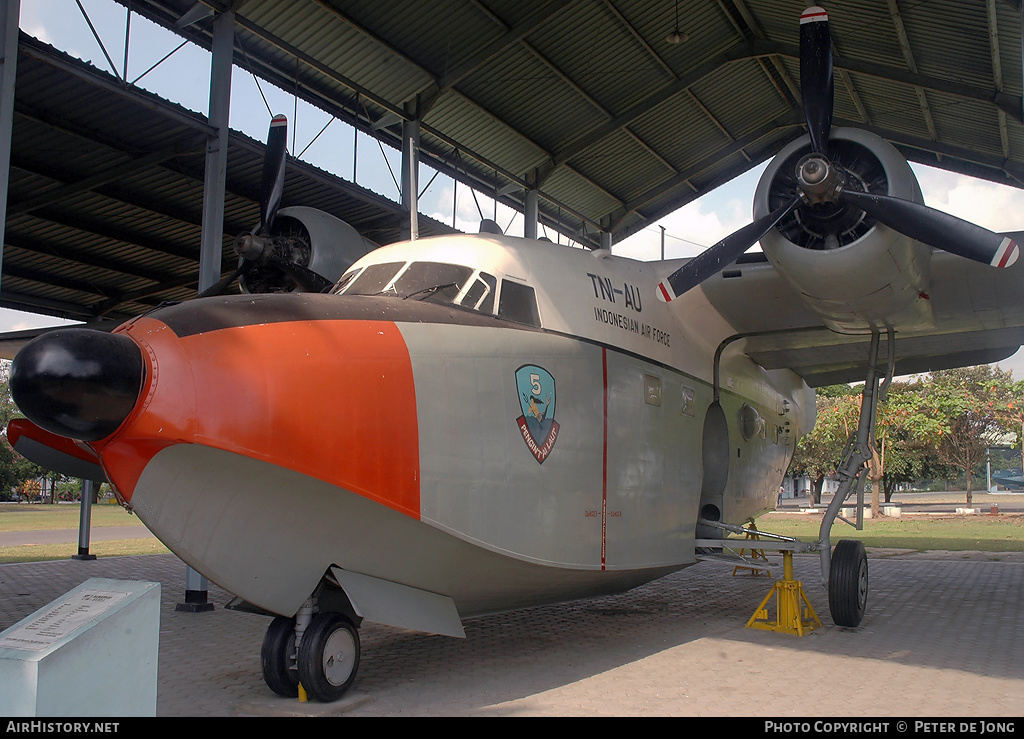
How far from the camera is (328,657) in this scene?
532 cm

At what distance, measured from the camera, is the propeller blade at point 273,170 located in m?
9.83

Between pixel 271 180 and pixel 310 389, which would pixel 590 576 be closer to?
pixel 310 389

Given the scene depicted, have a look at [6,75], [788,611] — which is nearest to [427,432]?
[788,611]

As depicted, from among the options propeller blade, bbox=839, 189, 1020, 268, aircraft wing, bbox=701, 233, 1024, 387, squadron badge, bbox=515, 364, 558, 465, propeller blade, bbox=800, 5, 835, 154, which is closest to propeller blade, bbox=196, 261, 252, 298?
squadron badge, bbox=515, 364, 558, 465

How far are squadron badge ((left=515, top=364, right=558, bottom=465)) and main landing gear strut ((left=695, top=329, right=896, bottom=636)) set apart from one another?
337 centimetres

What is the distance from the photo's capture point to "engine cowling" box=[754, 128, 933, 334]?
763 centimetres

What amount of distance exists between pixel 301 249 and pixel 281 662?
6143mm

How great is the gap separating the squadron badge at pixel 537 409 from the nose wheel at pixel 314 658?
196 cm

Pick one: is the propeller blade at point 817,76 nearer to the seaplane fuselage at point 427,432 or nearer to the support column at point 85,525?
the seaplane fuselage at point 427,432

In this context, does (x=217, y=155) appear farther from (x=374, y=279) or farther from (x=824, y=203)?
(x=824, y=203)

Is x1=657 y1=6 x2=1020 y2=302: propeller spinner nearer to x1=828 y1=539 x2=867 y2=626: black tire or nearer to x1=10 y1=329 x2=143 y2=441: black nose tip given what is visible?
x1=828 y1=539 x2=867 y2=626: black tire

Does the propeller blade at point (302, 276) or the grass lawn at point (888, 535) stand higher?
the propeller blade at point (302, 276)

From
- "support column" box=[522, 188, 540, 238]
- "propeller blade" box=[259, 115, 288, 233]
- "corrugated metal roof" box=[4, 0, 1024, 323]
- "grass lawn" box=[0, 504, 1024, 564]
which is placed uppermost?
"corrugated metal roof" box=[4, 0, 1024, 323]

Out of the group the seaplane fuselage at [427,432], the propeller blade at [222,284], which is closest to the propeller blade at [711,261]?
the seaplane fuselage at [427,432]
